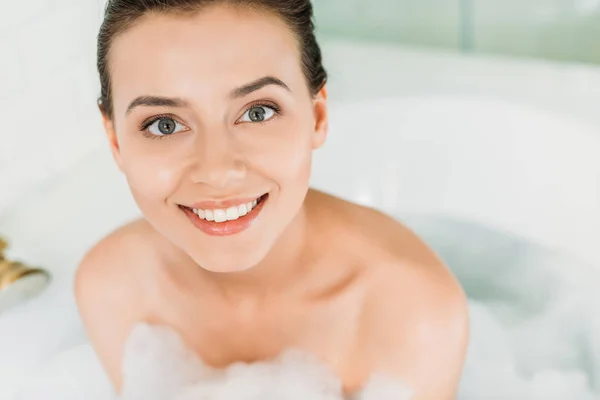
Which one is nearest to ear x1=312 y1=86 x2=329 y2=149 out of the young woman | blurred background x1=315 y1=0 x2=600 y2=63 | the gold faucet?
the young woman

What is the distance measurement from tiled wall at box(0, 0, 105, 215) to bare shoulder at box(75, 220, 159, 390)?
1.49 feet

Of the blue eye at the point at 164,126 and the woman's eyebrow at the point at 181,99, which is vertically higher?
the woman's eyebrow at the point at 181,99

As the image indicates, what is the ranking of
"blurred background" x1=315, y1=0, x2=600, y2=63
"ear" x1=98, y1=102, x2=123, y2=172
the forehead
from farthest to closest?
"blurred background" x1=315, y1=0, x2=600, y2=63, "ear" x1=98, y1=102, x2=123, y2=172, the forehead

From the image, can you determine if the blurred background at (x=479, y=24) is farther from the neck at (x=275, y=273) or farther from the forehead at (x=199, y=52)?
the forehead at (x=199, y=52)

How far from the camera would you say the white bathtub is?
1.34 meters

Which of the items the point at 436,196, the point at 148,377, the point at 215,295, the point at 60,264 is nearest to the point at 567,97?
the point at 436,196

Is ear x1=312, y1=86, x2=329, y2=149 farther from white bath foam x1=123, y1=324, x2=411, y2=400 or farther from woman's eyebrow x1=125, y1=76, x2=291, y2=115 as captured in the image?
white bath foam x1=123, y1=324, x2=411, y2=400

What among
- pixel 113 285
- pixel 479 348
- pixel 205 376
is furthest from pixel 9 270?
pixel 479 348

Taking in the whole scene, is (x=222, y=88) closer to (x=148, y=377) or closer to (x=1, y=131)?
(x=148, y=377)

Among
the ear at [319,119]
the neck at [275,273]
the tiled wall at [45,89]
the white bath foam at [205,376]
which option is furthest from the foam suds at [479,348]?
the ear at [319,119]

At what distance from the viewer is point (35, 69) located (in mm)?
1452

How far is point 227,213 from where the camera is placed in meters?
0.81

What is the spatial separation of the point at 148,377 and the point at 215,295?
0.22 m

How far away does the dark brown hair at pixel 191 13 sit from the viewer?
75 cm
